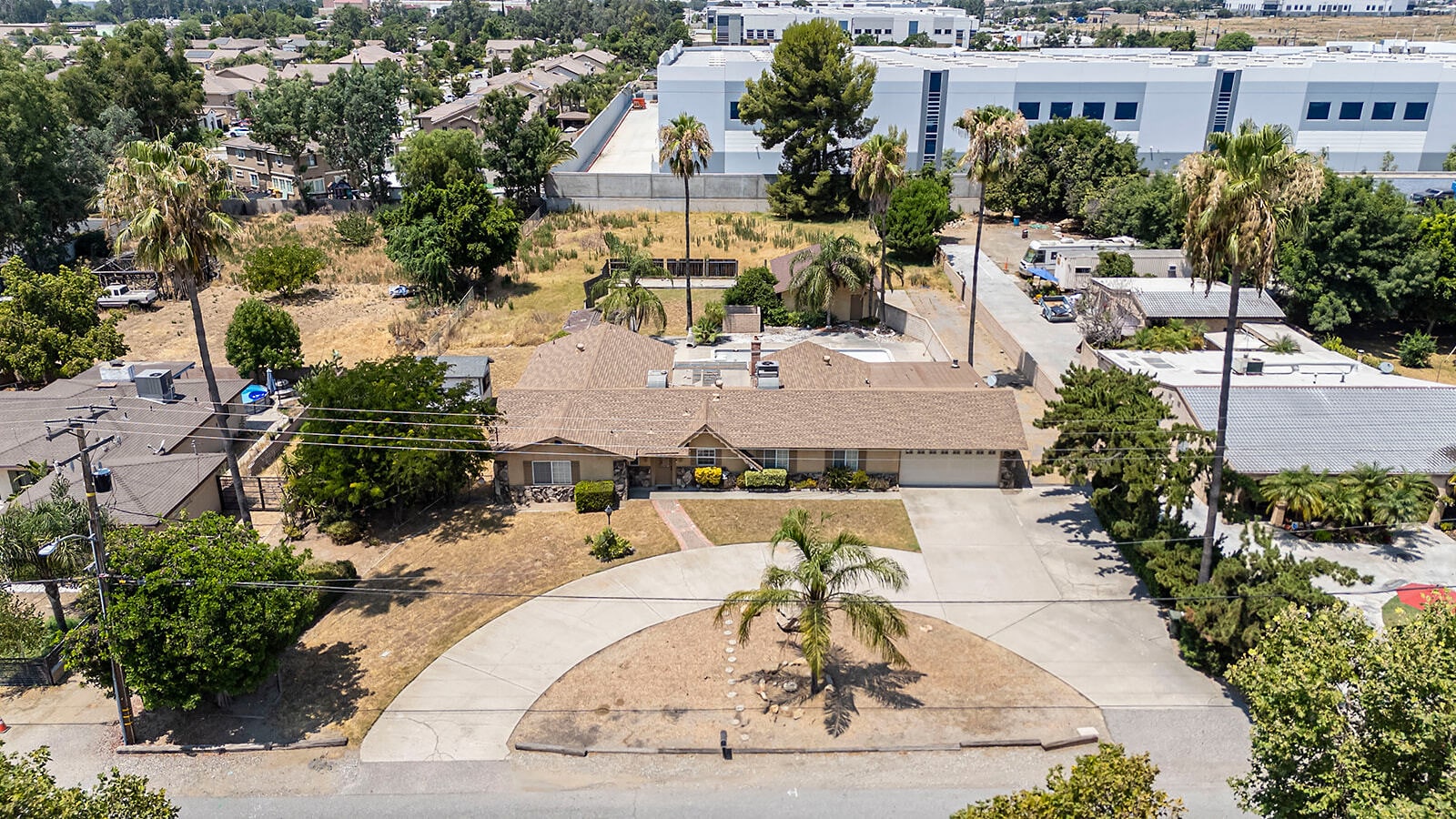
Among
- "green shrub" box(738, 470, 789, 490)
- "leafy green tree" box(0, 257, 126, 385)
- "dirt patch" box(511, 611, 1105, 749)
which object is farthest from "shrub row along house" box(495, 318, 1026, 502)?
"leafy green tree" box(0, 257, 126, 385)

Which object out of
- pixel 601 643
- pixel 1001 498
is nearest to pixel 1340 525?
pixel 1001 498

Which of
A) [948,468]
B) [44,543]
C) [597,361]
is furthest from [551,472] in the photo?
[44,543]

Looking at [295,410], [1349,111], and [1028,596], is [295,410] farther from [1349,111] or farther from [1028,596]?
[1349,111]

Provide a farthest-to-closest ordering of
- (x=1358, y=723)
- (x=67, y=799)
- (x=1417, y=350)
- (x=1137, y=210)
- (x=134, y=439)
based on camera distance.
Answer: (x=1137, y=210) → (x=1417, y=350) → (x=134, y=439) → (x=1358, y=723) → (x=67, y=799)

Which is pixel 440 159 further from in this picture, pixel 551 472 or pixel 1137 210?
pixel 1137 210

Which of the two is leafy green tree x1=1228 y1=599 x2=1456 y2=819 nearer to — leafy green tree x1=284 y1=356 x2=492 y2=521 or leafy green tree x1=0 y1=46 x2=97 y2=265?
leafy green tree x1=284 y1=356 x2=492 y2=521

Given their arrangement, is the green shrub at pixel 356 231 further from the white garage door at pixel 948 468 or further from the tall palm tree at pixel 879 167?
the white garage door at pixel 948 468
